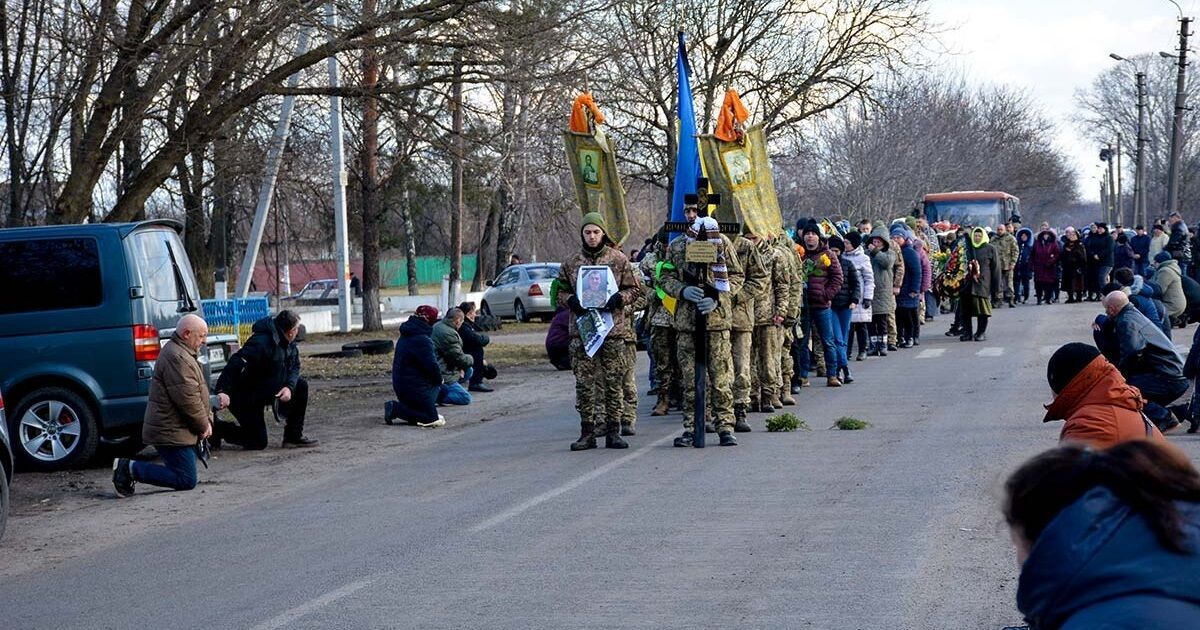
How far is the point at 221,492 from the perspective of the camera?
37.6 feet

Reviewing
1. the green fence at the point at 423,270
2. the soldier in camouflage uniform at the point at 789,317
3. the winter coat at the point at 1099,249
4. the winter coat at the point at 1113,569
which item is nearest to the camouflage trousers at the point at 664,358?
the soldier in camouflage uniform at the point at 789,317

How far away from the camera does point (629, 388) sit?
12.9 meters

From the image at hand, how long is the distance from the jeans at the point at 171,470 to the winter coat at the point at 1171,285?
13543mm

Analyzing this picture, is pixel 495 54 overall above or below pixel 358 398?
above

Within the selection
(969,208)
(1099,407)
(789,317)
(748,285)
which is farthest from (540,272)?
(1099,407)

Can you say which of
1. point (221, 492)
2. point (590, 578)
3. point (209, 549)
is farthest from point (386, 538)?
point (221, 492)

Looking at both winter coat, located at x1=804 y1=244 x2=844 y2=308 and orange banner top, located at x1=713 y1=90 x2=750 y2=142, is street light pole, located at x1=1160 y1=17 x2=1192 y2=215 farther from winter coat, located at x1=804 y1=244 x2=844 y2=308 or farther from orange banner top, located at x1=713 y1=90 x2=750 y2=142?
orange banner top, located at x1=713 y1=90 x2=750 y2=142

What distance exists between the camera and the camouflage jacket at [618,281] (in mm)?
12430

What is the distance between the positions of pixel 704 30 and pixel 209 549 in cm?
2688

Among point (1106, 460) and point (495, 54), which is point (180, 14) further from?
point (1106, 460)

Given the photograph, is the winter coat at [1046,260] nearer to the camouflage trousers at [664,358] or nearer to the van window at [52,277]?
the camouflage trousers at [664,358]

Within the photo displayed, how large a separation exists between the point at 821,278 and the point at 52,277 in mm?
8976

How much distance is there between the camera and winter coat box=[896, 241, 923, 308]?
929 inches

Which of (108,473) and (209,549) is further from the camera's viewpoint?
(108,473)
